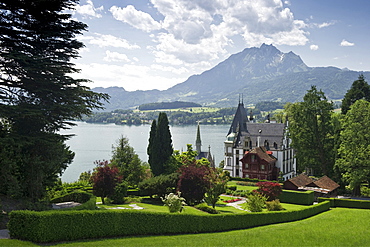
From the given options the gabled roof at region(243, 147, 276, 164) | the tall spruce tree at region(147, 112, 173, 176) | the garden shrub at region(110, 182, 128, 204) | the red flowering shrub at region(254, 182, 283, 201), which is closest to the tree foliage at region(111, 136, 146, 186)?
the tall spruce tree at region(147, 112, 173, 176)

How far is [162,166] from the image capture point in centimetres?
4125

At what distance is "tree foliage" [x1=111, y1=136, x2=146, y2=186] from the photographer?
39.4 meters

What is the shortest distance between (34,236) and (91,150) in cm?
9943

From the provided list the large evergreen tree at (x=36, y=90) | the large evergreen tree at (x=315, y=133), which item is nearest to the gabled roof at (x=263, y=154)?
the large evergreen tree at (x=315, y=133)

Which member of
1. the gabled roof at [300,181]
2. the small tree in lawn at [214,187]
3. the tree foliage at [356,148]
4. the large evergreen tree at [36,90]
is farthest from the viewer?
the gabled roof at [300,181]

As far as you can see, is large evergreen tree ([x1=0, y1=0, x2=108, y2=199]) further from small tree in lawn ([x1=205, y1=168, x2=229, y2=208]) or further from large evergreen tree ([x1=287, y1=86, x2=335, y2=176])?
large evergreen tree ([x1=287, y1=86, x2=335, y2=176])

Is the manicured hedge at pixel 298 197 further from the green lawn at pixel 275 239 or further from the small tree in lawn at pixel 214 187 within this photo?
the green lawn at pixel 275 239

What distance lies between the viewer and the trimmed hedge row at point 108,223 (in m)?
15.5

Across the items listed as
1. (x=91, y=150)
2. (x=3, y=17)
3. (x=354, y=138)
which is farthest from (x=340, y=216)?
(x=91, y=150)

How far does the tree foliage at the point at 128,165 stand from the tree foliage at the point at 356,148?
77.1 ft

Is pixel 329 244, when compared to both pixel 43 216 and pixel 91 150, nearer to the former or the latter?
pixel 43 216

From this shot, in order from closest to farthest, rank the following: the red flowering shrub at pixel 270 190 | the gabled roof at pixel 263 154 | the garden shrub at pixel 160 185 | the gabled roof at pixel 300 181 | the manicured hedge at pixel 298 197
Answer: the garden shrub at pixel 160 185 → the red flowering shrub at pixel 270 190 → the manicured hedge at pixel 298 197 → the gabled roof at pixel 300 181 → the gabled roof at pixel 263 154

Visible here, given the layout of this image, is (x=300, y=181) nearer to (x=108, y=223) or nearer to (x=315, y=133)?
(x=315, y=133)

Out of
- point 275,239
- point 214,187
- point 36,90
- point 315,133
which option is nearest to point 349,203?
point 315,133
